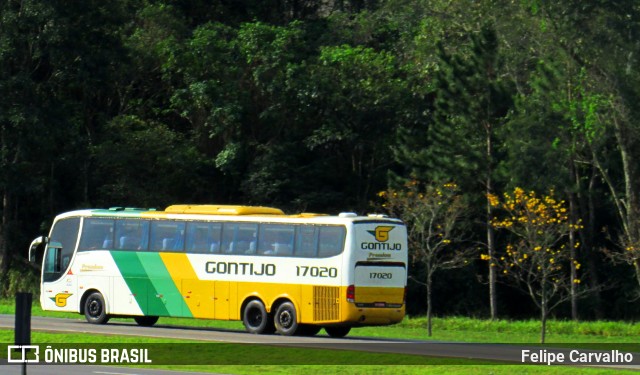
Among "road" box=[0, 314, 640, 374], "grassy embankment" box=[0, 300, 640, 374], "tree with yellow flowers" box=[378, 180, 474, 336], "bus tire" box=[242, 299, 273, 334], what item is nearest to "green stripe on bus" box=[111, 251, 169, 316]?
"road" box=[0, 314, 640, 374]

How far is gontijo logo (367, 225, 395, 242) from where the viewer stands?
3206cm

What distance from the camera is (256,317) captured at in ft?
109

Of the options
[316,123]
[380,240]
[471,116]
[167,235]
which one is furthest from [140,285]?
[316,123]

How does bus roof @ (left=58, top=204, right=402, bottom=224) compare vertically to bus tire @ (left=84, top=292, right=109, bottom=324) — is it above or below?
above

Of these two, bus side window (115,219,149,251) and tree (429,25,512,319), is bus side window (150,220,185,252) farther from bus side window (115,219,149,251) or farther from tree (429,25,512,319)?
tree (429,25,512,319)

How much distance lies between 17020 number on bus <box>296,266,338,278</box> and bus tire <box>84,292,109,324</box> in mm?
6479

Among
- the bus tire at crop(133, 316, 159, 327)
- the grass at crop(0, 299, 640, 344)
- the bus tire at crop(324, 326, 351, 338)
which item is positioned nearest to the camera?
the bus tire at crop(324, 326, 351, 338)

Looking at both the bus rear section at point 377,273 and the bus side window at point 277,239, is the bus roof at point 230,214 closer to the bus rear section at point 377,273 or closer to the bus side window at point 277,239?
the bus side window at point 277,239

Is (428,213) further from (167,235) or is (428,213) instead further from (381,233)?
(167,235)

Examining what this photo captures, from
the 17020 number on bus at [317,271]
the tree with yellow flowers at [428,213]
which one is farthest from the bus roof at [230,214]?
the tree with yellow flowers at [428,213]

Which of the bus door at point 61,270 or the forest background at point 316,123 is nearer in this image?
the bus door at point 61,270

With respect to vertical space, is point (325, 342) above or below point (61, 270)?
below

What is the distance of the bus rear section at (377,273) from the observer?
1246 inches

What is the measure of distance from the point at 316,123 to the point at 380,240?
2353 centimetres
